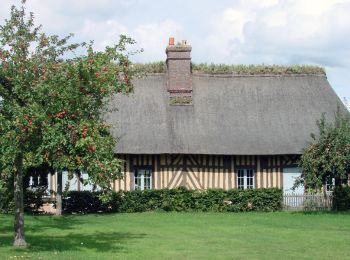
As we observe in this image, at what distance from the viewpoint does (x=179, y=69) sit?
30688 mm

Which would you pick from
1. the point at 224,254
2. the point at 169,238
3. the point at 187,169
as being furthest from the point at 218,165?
the point at 224,254

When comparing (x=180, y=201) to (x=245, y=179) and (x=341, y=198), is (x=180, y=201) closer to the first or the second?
(x=245, y=179)

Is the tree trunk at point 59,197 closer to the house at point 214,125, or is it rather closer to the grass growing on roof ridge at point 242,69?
the house at point 214,125

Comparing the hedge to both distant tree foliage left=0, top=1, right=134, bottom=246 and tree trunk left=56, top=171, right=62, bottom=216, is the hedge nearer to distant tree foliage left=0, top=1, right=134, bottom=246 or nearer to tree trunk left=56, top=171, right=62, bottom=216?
tree trunk left=56, top=171, right=62, bottom=216

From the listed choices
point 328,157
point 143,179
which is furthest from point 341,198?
point 143,179

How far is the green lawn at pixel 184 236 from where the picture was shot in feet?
45.0

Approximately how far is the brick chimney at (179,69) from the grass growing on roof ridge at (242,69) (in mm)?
777

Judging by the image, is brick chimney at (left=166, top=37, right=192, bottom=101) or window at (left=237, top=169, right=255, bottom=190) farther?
brick chimney at (left=166, top=37, right=192, bottom=101)

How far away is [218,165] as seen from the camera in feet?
93.1

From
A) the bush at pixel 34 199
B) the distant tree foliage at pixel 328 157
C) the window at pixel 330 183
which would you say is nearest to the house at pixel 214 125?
the window at pixel 330 183

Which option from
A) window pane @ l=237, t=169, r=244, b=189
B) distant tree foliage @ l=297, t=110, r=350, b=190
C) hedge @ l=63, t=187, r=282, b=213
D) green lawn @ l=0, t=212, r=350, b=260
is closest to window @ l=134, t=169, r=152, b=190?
hedge @ l=63, t=187, r=282, b=213

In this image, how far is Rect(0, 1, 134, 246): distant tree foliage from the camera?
41.3 feet

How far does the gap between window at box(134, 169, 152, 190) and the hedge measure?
1.42 m

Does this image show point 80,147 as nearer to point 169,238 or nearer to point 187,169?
point 169,238
